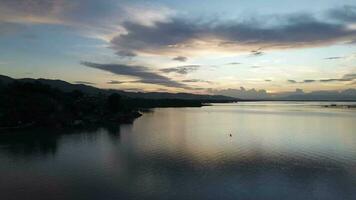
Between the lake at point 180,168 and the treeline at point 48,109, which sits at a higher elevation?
the treeline at point 48,109

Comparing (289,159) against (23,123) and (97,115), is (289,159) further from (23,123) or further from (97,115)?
(97,115)

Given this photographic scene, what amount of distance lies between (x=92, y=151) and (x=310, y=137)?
41.2 meters

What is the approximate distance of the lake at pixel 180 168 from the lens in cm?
3106

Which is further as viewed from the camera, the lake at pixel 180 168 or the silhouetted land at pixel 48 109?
the silhouetted land at pixel 48 109

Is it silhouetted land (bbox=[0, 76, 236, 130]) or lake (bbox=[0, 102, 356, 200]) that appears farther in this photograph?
silhouetted land (bbox=[0, 76, 236, 130])

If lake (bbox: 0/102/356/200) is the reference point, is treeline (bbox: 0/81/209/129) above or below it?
above

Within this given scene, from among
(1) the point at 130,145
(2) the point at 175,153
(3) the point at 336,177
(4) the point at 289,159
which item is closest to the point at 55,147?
(1) the point at 130,145

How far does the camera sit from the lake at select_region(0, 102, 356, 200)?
31.1 metres

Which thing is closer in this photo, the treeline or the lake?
the lake

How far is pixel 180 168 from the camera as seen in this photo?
39844 millimetres

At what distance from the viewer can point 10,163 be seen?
4428 centimetres

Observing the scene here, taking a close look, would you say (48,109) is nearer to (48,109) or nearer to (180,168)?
(48,109)

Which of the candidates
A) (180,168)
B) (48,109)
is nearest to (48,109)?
(48,109)

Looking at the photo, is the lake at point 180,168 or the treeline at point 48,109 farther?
the treeline at point 48,109
